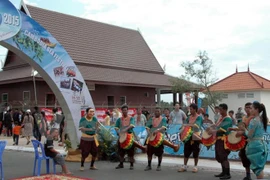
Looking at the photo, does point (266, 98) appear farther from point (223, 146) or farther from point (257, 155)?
point (257, 155)

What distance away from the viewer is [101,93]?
29.4m

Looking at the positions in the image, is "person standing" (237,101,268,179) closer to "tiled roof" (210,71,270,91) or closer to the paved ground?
the paved ground

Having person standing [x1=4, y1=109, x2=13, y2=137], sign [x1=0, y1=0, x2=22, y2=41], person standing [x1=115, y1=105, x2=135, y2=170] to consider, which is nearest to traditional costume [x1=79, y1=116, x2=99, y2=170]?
person standing [x1=115, y1=105, x2=135, y2=170]

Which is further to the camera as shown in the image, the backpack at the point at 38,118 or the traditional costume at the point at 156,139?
the backpack at the point at 38,118

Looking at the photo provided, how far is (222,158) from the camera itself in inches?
352

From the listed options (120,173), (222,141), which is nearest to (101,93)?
(120,173)

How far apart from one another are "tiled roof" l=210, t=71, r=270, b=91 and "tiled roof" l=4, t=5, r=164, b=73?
588 centimetres

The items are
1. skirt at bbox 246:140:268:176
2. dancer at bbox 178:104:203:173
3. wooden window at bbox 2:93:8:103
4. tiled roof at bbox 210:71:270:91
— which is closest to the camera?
skirt at bbox 246:140:268:176

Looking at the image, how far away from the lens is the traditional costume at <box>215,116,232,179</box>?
8922 millimetres

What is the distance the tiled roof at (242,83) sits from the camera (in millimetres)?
30891

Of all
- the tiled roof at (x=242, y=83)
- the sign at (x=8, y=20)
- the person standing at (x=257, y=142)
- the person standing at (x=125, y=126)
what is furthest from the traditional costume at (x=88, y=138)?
the tiled roof at (x=242, y=83)

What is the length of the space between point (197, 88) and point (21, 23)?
64.1 ft

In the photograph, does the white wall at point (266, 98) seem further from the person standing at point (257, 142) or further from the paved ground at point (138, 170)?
the person standing at point (257, 142)

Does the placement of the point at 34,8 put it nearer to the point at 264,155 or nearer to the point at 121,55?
the point at 121,55
